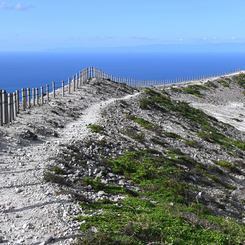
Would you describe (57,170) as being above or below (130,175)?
above

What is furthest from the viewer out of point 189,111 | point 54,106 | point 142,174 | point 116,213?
point 189,111

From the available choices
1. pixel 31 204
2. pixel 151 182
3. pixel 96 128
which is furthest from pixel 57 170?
pixel 96 128

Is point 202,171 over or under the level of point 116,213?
under

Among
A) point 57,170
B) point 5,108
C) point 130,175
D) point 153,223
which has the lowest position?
point 130,175

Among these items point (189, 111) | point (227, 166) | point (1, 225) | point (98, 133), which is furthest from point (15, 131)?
point (189, 111)

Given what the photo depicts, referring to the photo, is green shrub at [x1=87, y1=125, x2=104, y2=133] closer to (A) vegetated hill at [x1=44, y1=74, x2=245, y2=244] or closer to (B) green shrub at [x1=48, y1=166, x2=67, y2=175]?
(A) vegetated hill at [x1=44, y1=74, x2=245, y2=244]

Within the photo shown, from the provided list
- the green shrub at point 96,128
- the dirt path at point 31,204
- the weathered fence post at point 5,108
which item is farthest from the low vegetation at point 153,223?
the weathered fence post at point 5,108

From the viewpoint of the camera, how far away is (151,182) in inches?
516

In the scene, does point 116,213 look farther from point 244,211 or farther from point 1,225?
point 244,211

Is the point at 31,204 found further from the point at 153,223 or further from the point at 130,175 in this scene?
the point at 130,175

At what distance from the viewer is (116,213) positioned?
27.8 feet

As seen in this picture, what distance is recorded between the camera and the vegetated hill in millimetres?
7734

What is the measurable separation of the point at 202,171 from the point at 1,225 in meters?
12.8

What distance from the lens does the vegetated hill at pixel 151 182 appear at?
7.73m
